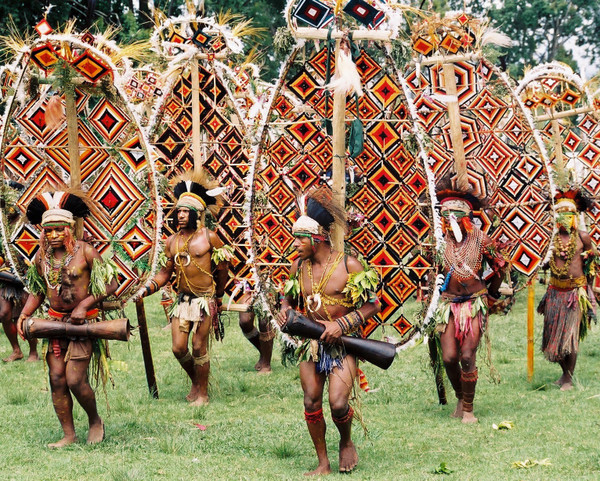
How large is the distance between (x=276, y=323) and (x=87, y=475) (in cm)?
166

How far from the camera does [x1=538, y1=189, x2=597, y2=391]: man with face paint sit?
8.52 meters

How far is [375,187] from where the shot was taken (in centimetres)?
672

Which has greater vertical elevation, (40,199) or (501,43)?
(501,43)

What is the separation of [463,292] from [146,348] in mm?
2974

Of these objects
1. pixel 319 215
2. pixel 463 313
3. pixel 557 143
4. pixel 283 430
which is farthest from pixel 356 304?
pixel 557 143

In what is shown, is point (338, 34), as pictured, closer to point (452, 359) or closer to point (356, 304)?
point (356, 304)

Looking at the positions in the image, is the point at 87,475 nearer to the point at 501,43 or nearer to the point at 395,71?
the point at 395,71

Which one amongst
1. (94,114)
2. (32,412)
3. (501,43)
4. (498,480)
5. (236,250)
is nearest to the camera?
(498,480)

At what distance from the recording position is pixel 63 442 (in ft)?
21.7

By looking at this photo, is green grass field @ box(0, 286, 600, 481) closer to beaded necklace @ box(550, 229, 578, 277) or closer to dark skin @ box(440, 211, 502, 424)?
dark skin @ box(440, 211, 502, 424)

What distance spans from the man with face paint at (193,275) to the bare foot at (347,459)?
98.6 inches

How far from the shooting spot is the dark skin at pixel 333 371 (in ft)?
19.3

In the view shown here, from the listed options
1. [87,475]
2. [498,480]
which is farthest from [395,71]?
[87,475]

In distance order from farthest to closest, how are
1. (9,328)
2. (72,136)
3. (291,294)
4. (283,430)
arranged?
(9,328) < (283,430) < (72,136) < (291,294)
